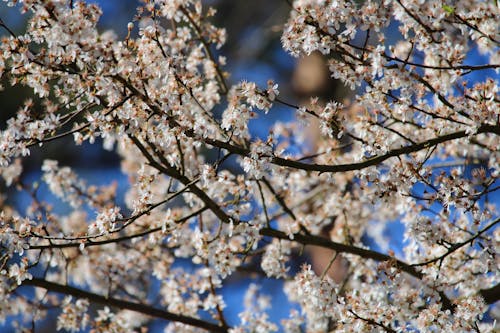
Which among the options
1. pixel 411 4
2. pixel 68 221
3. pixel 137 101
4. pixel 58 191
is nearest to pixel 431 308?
pixel 411 4

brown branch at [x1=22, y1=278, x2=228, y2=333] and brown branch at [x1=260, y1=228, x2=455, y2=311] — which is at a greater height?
brown branch at [x1=260, y1=228, x2=455, y2=311]

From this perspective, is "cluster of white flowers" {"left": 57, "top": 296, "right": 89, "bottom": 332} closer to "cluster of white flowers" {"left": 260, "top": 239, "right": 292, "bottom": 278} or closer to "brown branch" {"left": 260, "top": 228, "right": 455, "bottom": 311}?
"cluster of white flowers" {"left": 260, "top": 239, "right": 292, "bottom": 278}

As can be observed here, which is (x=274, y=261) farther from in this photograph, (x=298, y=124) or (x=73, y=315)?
(x=73, y=315)

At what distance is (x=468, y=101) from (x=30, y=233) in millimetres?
2326

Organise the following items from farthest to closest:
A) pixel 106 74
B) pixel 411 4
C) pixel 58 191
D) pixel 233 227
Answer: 1. pixel 58 191
2. pixel 233 227
3. pixel 411 4
4. pixel 106 74

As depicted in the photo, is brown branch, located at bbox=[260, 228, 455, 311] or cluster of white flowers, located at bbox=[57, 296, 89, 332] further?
cluster of white flowers, located at bbox=[57, 296, 89, 332]

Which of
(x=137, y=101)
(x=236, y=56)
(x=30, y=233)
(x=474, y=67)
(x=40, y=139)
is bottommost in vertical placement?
(x=30, y=233)

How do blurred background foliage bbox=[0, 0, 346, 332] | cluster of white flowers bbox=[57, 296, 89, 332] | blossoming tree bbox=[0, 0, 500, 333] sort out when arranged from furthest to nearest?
blurred background foliage bbox=[0, 0, 346, 332]
cluster of white flowers bbox=[57, 296, 89, 332]
blossoming tree bbox=[0, 0, 500, 333]

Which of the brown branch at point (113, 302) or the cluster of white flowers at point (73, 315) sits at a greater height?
the cluster of white flowers at point (73, 315)

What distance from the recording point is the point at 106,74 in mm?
2500

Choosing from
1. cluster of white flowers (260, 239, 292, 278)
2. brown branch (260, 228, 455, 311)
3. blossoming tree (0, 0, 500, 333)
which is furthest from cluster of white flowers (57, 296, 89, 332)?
brown branch (260, 228, 455, 311)

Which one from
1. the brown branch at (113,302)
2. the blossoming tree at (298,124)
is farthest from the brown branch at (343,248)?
the brown branch at (113,302)

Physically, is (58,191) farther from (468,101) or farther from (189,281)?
(468,101)

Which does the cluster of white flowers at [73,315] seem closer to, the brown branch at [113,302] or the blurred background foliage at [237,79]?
the brown branch at [113,302]
